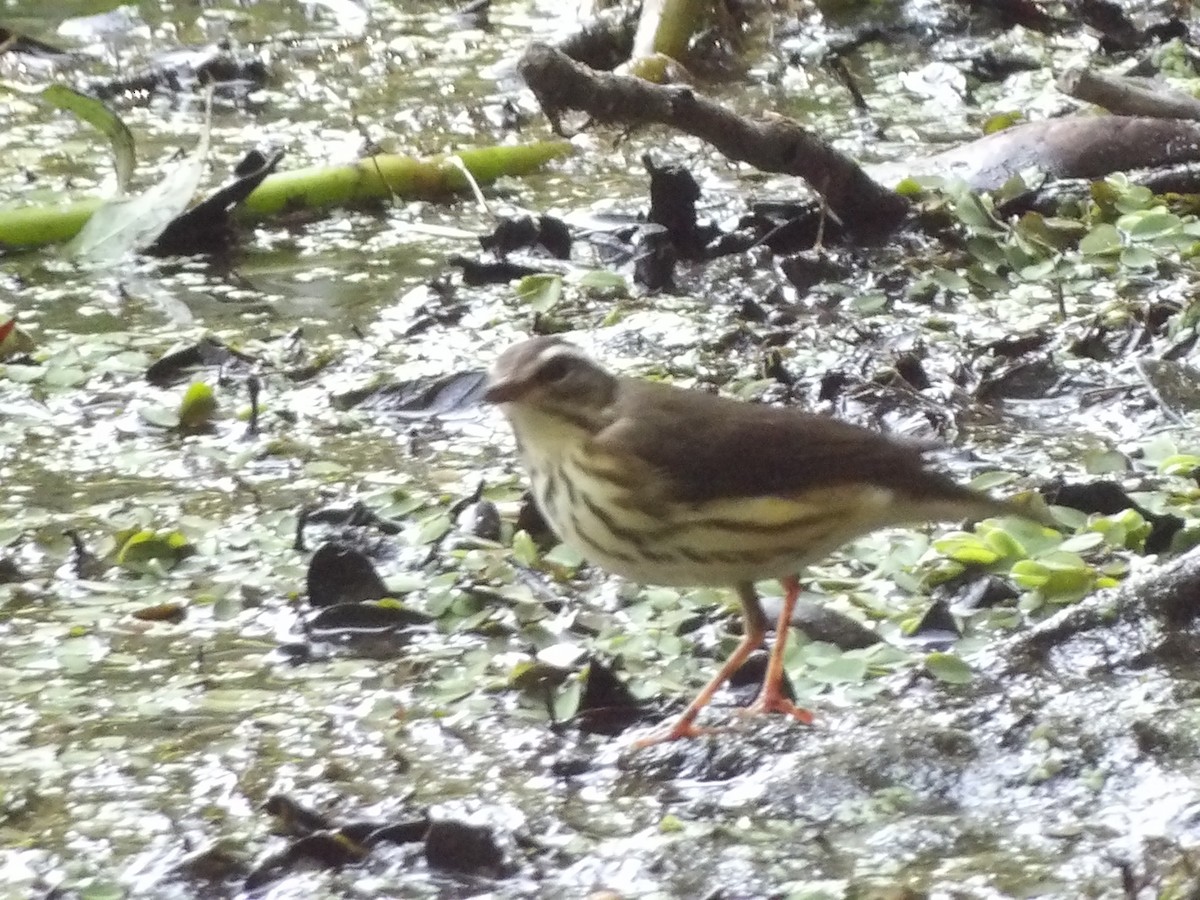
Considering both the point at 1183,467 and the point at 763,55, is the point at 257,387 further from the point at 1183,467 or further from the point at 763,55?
the point at 763,55

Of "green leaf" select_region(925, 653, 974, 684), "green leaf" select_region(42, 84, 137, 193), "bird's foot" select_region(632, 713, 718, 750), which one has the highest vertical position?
"green leaf" select_region(42, 84, 137, 193)

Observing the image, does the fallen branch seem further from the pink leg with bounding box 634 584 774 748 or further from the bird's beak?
the pink leg with bounding box 634 584 774 748

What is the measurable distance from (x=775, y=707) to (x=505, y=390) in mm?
838

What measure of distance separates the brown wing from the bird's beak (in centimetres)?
19

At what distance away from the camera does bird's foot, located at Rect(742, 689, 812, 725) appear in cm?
360

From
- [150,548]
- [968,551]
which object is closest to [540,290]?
[150,548]

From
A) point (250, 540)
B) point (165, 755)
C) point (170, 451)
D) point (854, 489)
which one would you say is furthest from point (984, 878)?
point (170, 451)

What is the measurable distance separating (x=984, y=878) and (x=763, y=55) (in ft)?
25.1

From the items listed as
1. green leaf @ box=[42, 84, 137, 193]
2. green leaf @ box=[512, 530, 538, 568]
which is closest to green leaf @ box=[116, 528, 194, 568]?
green leaf @ box=[512, 530, 538, 568]

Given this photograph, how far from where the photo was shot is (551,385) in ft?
12.0

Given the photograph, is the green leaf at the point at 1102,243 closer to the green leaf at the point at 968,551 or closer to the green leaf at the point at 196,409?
the green leaf at the point at 968,551

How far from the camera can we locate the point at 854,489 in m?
3.69

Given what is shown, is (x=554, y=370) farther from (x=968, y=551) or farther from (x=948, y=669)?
(x=968, y=551)

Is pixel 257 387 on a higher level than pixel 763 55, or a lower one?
lower
